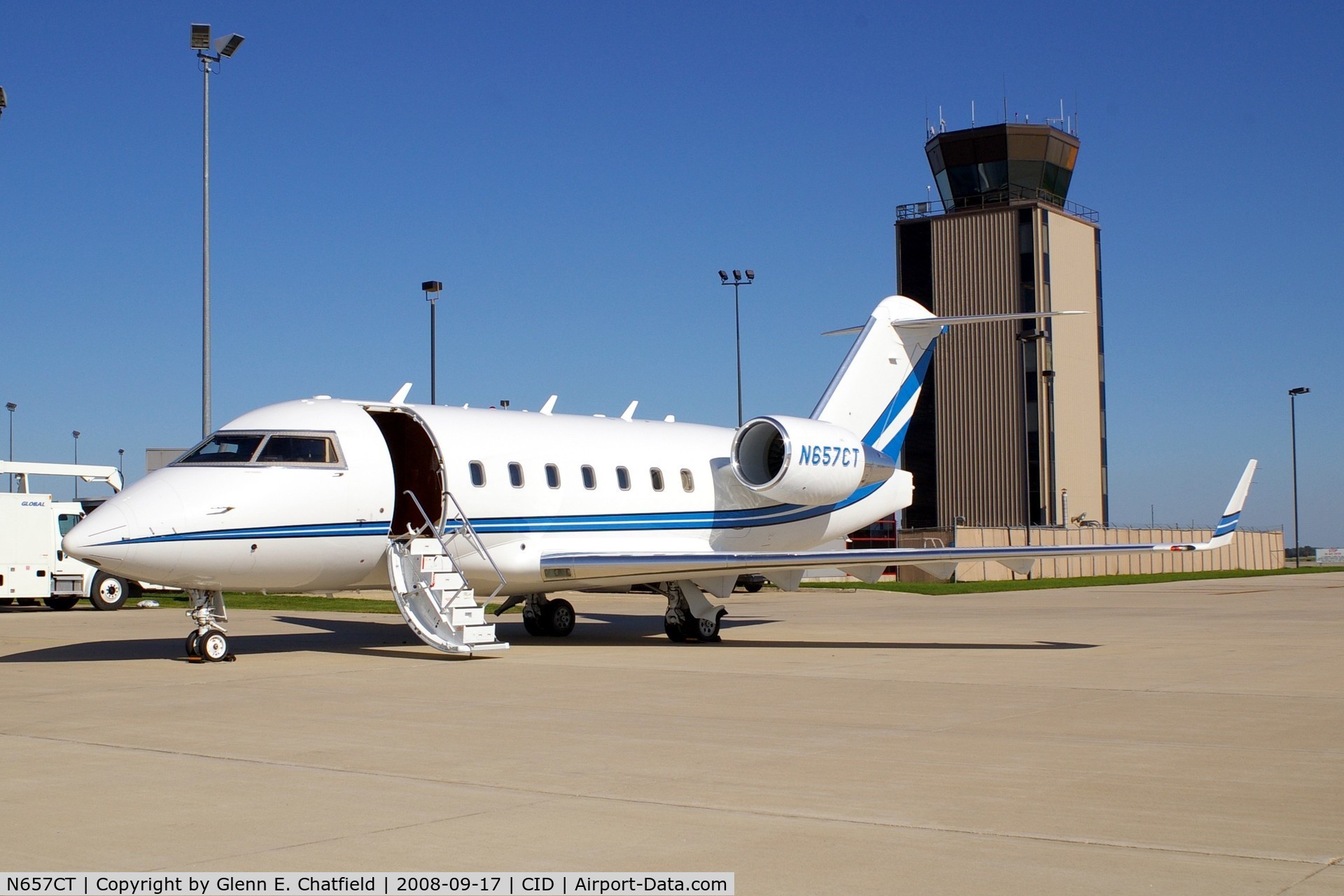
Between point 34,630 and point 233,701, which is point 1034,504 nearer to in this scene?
point 34,630

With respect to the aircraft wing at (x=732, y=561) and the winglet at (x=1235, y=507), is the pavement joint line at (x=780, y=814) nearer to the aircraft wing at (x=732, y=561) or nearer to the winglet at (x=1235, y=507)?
the aircraft wing at (x=732, y=561)

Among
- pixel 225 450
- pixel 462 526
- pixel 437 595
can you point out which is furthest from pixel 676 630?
pixel 225 450

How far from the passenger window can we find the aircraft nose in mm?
1949

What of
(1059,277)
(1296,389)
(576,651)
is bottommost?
(576,651)

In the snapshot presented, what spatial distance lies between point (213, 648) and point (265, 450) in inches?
98.4

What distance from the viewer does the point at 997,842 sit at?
648 cm

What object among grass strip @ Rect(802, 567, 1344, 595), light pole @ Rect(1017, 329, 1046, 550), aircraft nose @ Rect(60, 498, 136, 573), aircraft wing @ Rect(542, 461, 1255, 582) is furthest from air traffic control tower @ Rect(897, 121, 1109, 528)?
aircraft nose @ Rect(60, 498, 136, 573)

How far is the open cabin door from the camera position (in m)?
17.7

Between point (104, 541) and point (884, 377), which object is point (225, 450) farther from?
point (884, 377)

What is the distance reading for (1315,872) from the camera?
5863 millimetres

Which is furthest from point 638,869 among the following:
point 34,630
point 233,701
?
point 34,630

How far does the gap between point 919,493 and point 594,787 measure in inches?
2478
